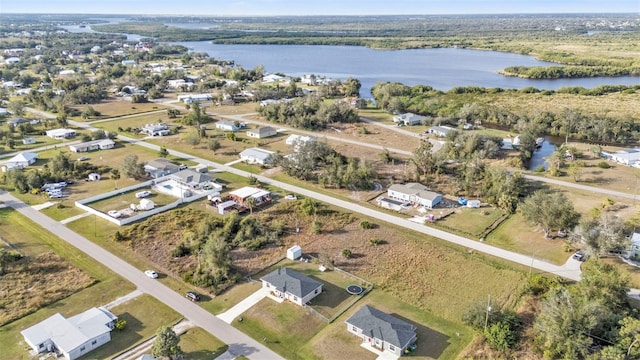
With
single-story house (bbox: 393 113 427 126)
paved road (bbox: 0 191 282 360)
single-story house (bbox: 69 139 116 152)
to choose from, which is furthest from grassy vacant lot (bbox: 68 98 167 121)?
single-story house (bbox: 393 113 427 126)

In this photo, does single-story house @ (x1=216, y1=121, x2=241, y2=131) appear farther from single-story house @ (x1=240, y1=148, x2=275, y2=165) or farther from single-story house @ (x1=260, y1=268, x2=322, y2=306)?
single-story house @ (x1=260, y1=268, x2=322, y2=306)

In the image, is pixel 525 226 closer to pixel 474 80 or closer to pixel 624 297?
pixel 624 297

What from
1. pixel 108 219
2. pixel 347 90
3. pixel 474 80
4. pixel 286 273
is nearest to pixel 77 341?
pixel 286 273

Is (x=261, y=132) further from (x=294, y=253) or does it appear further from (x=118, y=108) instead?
(x=118, y=108)

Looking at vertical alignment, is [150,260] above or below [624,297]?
below

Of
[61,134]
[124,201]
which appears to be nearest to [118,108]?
[61,134]

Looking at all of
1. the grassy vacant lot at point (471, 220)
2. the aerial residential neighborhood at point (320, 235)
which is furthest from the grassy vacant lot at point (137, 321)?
the grassy vacant lot at point (471, 220)

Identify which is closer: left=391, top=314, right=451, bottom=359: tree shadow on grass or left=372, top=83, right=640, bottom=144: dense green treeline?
left=391, top=314, right=451, bottom=359: tree shadow on grass

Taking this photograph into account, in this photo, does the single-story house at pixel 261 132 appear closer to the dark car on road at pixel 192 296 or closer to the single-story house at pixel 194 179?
the single-story house at pixel 194 179
